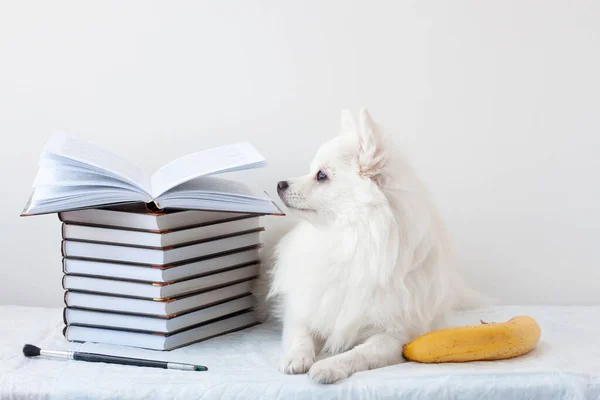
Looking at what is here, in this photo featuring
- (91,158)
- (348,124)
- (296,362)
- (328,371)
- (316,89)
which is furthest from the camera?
(316,89)

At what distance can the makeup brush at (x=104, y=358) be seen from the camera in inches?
63.2

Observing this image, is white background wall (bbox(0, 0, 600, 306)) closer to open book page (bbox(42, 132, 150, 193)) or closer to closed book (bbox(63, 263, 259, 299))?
open book page (bbox(42, 132, 150, 193))

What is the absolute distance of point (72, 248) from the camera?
183cm

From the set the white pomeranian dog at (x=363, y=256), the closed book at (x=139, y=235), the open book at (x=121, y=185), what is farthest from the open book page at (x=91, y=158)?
the white pomeranian dog at (x=363, y=256)

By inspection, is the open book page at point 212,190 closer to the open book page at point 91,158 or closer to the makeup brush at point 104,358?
the open book page at point 91,158

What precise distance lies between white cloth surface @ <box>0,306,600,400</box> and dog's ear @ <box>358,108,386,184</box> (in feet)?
1.66

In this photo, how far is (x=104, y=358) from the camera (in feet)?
5.41

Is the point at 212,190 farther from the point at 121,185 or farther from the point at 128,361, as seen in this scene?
the point at 128,361

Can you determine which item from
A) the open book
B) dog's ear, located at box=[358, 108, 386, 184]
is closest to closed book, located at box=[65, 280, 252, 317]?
the open book

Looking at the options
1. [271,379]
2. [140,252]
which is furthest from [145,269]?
[271,379]

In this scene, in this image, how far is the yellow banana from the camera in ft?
5.41

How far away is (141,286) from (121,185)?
295 millimetres

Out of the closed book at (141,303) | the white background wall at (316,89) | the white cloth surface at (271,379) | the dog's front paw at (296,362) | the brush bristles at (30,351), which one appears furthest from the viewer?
the white background wall at (316,89)

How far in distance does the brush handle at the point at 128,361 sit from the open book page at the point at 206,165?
42 cm
